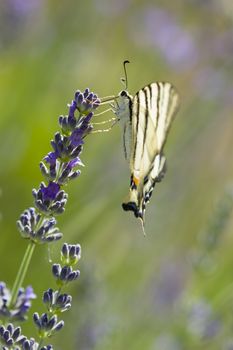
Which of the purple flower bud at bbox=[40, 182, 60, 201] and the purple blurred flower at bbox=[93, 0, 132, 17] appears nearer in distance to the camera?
the purple flower bud at bbox=[40, 182, 60, 201]

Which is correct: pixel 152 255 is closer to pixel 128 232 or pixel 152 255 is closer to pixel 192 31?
pixel 128 232

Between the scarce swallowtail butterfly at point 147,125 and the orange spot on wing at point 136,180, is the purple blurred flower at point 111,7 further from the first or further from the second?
the orange spot on wing at point 136,180

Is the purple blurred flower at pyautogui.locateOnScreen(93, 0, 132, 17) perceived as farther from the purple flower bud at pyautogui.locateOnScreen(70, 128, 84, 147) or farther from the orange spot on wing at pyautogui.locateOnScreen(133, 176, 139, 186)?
the purple flower bud at pyautogui.locateOnScreen(70, 128, 84, 147)

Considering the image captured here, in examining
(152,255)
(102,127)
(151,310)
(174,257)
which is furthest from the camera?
(102,127)

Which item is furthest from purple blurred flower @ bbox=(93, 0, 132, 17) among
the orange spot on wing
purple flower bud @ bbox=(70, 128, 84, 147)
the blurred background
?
purple flower bud @ bbox=(70, 128, 84, 147)

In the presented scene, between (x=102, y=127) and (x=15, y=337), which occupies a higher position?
(x=102, y=127)

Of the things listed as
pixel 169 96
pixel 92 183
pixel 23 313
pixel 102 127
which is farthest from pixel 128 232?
pixel 23 313

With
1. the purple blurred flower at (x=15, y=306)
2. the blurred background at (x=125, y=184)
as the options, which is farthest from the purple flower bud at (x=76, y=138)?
the blurred background at (x=125, y=184)

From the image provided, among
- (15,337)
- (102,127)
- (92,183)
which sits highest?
(102,127)
